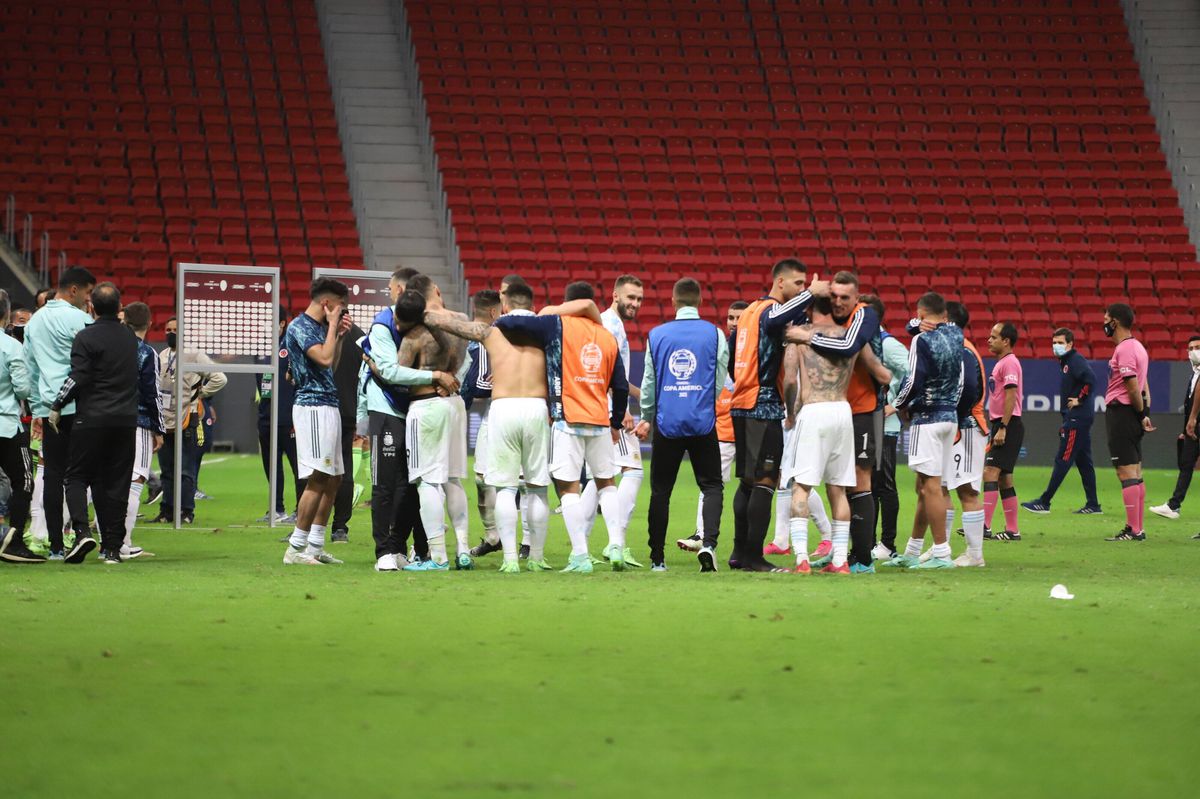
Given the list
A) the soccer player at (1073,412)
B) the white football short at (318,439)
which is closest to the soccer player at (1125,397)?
the soccer player at (1073,412)

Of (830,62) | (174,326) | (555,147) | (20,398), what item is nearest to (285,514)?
(174,326)

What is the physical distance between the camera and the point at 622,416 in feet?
31.4

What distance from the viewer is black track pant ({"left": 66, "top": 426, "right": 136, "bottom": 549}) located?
9727mm

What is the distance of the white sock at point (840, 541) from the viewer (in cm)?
927

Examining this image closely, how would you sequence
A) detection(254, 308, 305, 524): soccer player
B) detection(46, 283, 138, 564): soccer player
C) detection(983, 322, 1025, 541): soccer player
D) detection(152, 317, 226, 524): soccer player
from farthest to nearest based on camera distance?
detection(152, 317, 226, 524): soccer player
detection(254, 308, 305, 524): soccer player
detection(983, 322, 1025, 541): soccer player
detection(46, 283, 138, 564): soccer player

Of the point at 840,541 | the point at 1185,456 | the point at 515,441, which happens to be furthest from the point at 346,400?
the point at 1185,456

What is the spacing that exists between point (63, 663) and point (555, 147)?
25.1 m

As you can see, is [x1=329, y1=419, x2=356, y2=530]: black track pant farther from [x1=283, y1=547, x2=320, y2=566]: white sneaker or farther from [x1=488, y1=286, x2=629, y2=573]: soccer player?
[x1=488, y1=286, x2=629, y2=573]: soccer player

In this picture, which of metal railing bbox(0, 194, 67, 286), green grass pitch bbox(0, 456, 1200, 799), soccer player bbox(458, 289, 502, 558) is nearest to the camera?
green grass pitch bbox(0, 456, 1200, 799)

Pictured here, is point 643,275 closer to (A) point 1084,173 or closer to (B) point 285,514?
(A) point 1084,173

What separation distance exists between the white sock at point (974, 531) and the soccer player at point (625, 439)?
227 centimetres

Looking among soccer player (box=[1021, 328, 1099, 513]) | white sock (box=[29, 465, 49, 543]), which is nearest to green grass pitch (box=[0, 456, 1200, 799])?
white sock (box=[29, 465, 49, 543])

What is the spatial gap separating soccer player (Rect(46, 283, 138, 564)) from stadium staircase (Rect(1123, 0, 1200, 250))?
2535cm

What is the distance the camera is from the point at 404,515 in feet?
31.5
